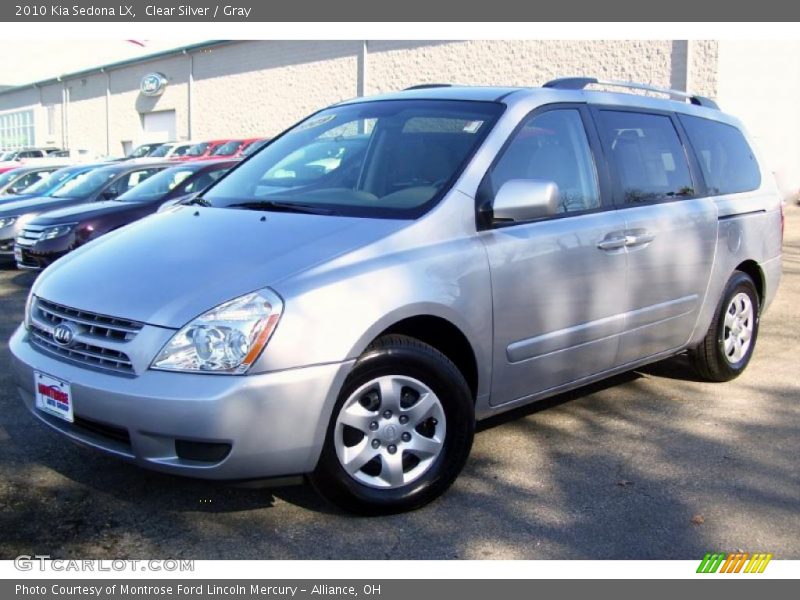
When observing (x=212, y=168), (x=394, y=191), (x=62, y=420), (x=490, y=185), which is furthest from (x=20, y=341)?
(x=212, y=168)

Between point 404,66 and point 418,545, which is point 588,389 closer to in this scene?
point 418,545

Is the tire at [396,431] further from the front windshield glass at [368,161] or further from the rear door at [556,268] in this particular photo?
the front windshield glass at [368,161]

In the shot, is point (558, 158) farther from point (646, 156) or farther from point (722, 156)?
point (722, 156)

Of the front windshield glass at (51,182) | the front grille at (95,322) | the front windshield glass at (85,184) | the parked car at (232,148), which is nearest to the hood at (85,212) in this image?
the front windshield glass at (85,184)

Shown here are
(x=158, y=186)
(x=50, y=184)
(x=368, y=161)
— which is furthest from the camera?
(x=50, y=184)

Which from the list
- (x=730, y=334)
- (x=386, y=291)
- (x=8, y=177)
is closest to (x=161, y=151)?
(x=8, y=177)

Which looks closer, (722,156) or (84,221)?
(722,156)

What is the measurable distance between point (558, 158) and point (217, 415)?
2.23 meters

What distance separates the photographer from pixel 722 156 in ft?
18.0

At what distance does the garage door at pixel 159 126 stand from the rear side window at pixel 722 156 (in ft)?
107

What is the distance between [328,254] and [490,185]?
0.94 m

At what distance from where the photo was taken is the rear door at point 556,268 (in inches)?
150

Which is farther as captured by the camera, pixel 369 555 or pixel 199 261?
pixel 199 261

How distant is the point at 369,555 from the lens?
3.14m
